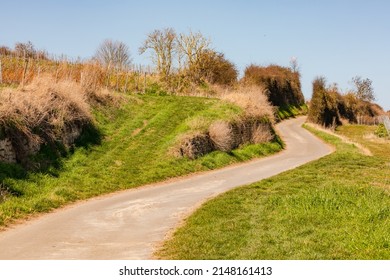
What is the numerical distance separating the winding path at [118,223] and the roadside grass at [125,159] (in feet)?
3.01

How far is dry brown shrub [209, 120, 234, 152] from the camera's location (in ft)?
96.1

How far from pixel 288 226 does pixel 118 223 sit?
17.6 ft

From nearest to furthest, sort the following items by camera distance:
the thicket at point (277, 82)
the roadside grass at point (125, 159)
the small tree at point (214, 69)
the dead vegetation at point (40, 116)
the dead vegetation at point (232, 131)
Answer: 1. the roadside grass at point (125, 159)
2. the dead vegetation at point (40, 116)
3. the dead vegetation at point (232, 131)
4. the small tree at point (214, 69)
5. the thicket at point (277, 82)

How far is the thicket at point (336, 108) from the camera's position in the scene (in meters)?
64.1

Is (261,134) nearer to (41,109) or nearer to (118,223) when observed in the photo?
(41,109)

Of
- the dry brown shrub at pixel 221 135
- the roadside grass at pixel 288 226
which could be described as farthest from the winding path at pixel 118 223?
the dry brown shrub at pixel 221 135

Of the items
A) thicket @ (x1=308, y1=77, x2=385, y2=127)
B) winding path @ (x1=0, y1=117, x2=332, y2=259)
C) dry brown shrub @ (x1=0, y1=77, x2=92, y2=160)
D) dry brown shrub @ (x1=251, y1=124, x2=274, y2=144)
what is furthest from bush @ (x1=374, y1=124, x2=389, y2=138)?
dry brown shrub @ (x1=0, y1=77, x2=92, y2=160)

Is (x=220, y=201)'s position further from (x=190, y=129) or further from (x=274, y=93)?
(x=274, y=93)

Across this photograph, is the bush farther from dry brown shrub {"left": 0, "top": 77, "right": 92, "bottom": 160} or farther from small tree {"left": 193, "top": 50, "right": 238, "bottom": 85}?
dry brown shrub {"left": 0, "top": 77, "right": 92, "bottom": 160}

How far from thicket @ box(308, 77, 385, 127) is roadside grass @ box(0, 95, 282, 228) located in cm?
2901

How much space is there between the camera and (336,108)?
6938 cm

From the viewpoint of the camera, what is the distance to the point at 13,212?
14.6m

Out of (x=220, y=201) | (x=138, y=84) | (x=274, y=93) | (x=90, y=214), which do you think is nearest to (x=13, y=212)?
(x=90, y=214)

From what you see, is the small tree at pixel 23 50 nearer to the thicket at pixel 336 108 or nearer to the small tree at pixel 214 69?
the small tree at pixel 214 69
